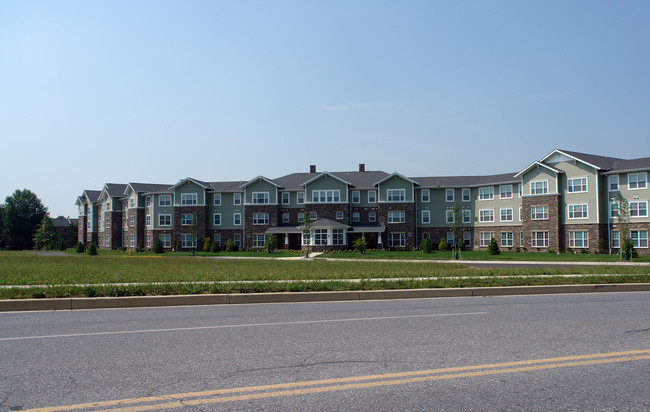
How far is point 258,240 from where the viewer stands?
58.8m

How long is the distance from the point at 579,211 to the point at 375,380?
46.2 metres

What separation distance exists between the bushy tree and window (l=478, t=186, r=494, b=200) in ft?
273

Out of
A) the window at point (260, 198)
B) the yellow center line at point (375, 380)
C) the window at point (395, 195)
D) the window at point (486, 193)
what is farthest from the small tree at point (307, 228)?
the yellow center line at point (375, 380)

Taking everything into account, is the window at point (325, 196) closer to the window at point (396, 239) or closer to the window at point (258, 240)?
the window at point (396, 239)

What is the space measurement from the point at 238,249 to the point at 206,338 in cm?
5118

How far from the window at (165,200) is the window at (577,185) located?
4456 cm

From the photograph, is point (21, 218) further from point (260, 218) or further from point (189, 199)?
point (260, 218)

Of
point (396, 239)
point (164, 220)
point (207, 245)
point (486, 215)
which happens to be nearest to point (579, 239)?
point (486, 215)

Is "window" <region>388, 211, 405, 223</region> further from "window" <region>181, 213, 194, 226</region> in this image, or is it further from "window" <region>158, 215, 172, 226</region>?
"window" <region>158, 215, 172, 226</region>

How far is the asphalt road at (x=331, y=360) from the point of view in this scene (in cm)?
516

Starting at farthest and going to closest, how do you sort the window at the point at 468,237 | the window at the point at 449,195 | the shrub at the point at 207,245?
the shrub at the point at 207,245
the window at the point at 449,195
the window at the point at 468,237

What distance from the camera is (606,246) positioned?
1750 inches

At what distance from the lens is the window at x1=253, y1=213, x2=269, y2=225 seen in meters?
58.9

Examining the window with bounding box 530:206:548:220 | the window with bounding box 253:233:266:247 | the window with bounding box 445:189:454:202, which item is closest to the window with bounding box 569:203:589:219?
the window with bounding box 530:206:548:220
